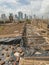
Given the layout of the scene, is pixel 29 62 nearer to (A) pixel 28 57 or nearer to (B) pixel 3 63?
(A) pixel 28 57

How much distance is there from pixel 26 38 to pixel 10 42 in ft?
5.92

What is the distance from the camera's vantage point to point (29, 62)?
16.4 feet

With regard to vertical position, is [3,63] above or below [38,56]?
below

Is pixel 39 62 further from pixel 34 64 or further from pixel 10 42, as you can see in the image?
pixel 10 42

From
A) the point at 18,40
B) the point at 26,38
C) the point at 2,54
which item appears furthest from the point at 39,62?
the point at 26,38

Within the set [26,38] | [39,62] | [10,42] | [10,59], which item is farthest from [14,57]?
[26,38]

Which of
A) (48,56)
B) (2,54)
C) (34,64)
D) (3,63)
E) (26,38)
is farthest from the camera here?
(26,38)

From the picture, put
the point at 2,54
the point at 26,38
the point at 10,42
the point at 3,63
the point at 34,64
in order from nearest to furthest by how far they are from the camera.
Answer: the point at 34,64 → the point at 3,63 → the point at 2,54 → the point at 10,42 → the point at 26,38

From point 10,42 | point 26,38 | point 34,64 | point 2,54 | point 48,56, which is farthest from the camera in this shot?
point 26,38

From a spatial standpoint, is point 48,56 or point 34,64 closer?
point 34,64

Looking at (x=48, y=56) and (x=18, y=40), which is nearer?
(x=48, y=56)

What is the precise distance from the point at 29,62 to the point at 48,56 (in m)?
0.74

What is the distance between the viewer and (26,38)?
10.6 meters

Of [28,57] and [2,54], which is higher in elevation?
[28,57]
